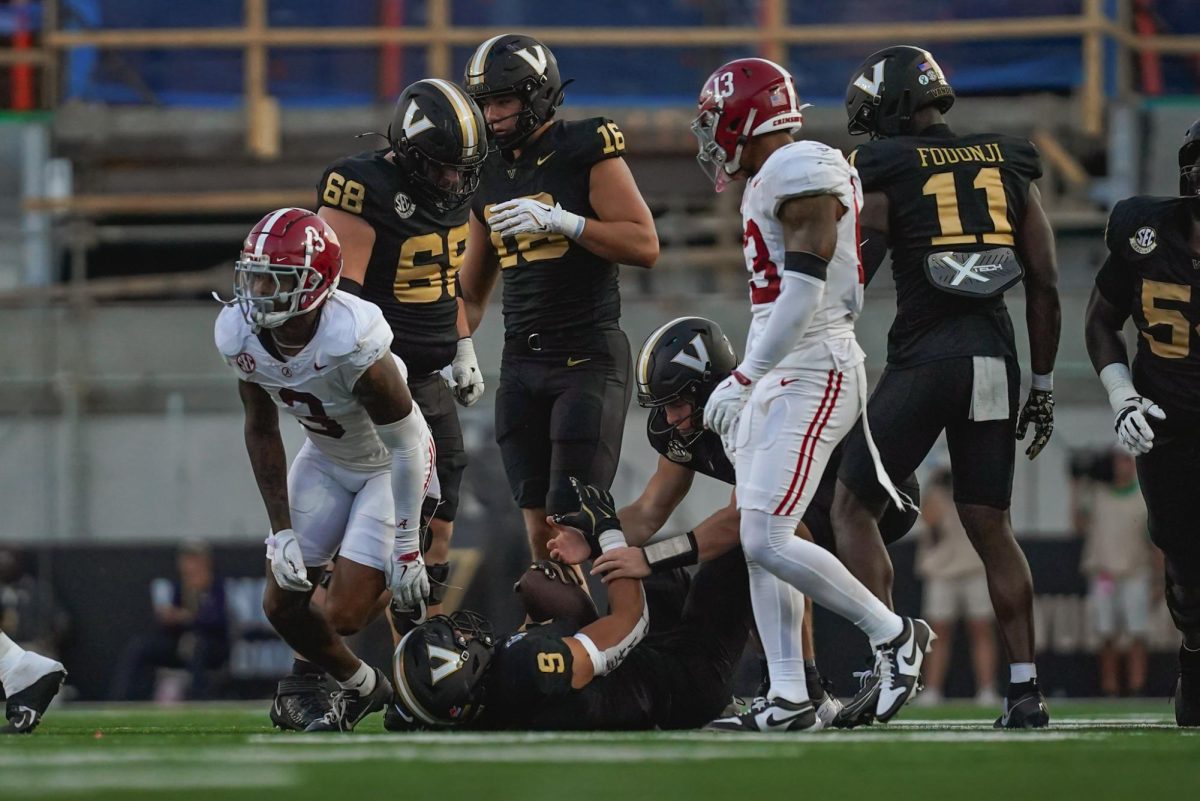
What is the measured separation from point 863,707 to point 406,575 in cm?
140

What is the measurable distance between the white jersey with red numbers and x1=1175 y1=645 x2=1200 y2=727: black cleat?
4.44 feet

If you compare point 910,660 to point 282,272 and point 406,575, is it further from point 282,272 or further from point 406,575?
point 282,272

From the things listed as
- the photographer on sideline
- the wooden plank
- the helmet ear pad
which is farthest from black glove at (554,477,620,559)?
the wooden plank

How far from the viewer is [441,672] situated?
5.34 metres

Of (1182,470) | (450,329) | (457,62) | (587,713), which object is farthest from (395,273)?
(457,62)

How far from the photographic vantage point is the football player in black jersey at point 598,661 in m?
5.39

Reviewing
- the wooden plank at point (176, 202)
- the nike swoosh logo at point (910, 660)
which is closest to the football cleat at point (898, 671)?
the nike swoosh logo at point (910, 660)

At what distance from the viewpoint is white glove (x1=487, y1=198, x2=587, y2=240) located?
247 inches

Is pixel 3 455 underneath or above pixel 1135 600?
above

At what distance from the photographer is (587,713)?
5.50 meters

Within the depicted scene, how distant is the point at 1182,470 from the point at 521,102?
2407 millimetres

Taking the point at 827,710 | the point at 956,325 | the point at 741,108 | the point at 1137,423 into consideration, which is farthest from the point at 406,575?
the point at 1137,423

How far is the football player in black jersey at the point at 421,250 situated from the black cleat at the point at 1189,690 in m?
2.29

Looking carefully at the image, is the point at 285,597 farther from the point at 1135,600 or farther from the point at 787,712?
the point at 1135,600
